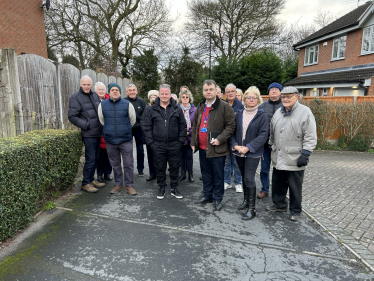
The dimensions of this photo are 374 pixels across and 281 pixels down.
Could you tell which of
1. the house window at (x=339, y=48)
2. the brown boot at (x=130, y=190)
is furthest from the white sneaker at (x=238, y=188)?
the house window at (x=339, y=48)

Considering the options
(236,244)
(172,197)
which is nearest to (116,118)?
(172,197)

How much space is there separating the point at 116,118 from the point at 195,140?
4.73 ft

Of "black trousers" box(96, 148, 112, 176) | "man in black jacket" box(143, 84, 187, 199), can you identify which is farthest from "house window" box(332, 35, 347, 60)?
"black trousers" box(96, 148, 112, 176)

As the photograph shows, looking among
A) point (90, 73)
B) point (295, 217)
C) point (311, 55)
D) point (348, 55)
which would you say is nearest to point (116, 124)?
point (295, 217)

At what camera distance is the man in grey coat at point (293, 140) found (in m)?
3.55

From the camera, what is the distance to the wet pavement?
2662mm

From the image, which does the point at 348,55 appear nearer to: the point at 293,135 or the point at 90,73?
the point at 90,73

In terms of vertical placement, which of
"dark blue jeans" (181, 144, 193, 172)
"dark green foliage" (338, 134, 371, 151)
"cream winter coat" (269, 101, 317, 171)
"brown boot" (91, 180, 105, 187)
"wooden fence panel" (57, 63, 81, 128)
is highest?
"wooden fence panel" (57, 63, 81, 128)

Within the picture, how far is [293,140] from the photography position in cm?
368

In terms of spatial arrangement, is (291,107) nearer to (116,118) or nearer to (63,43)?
(116,118)

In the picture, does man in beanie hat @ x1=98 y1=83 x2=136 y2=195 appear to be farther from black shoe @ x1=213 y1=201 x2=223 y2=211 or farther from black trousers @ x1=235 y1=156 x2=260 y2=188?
black trousers @ x1=235 y1=156 x2=260 y2=188

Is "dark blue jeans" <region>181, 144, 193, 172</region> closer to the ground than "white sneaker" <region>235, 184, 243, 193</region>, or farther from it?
farther from it

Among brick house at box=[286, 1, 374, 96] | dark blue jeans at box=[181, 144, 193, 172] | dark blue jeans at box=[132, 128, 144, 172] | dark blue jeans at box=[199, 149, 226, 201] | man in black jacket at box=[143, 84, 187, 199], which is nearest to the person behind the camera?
dark blue jeans at box=[199, 149, 226, 201]

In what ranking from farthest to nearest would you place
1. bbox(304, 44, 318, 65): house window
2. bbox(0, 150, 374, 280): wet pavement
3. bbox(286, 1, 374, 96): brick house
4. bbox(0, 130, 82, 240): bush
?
Answer: bbox(304, 44, 318, 65): house window, bbox(286, 1, 374, 96): brick house, bbox(0, 130, 82, 240): bush, bbox(0, 150, 374, 280): wet pavement
